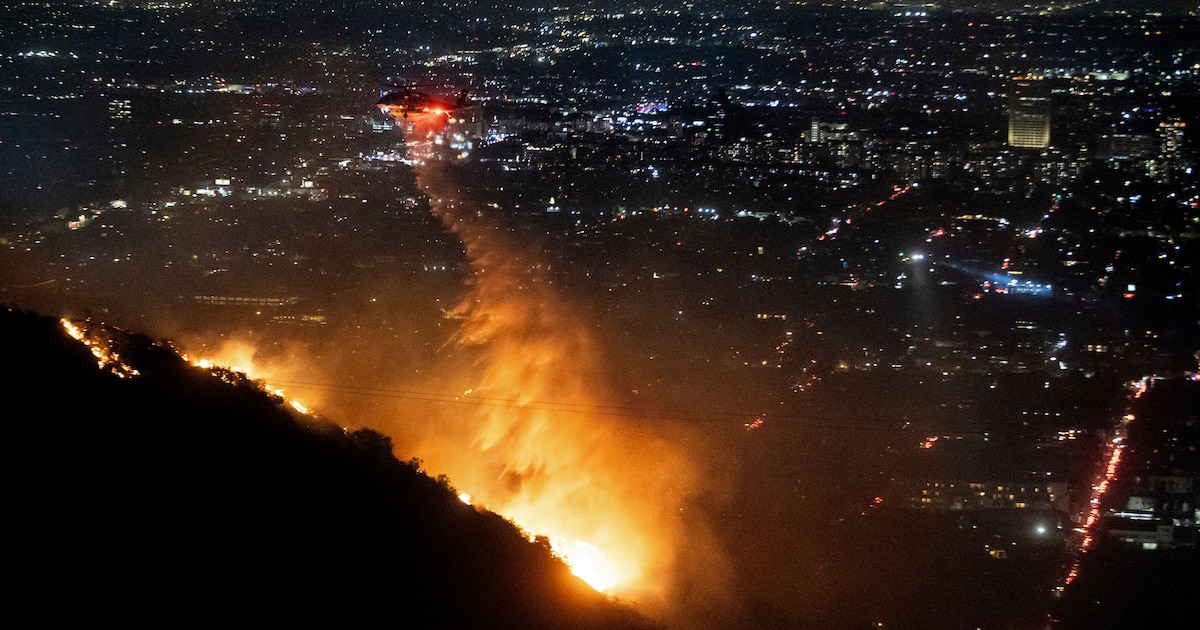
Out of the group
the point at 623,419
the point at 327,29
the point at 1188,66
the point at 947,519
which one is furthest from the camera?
the point at 327,29

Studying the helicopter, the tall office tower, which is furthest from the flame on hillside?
the tall office tower

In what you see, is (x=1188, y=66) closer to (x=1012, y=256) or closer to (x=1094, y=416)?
(x=1012, y=256)

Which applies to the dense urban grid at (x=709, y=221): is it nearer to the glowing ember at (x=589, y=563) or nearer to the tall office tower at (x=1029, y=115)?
the tall office tower at (x=1029, y=115)

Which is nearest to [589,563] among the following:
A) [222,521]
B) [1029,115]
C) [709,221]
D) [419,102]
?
[222,521]

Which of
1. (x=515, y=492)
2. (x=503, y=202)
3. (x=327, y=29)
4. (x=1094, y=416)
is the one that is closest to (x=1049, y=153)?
(x=1094, y=416)

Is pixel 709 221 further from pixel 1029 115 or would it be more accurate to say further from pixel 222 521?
pixel 222 521

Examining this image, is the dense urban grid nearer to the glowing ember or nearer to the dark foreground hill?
the glowing ember

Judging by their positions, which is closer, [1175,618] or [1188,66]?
[1175,618]

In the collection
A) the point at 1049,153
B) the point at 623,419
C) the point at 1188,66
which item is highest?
the point at 1188,66
